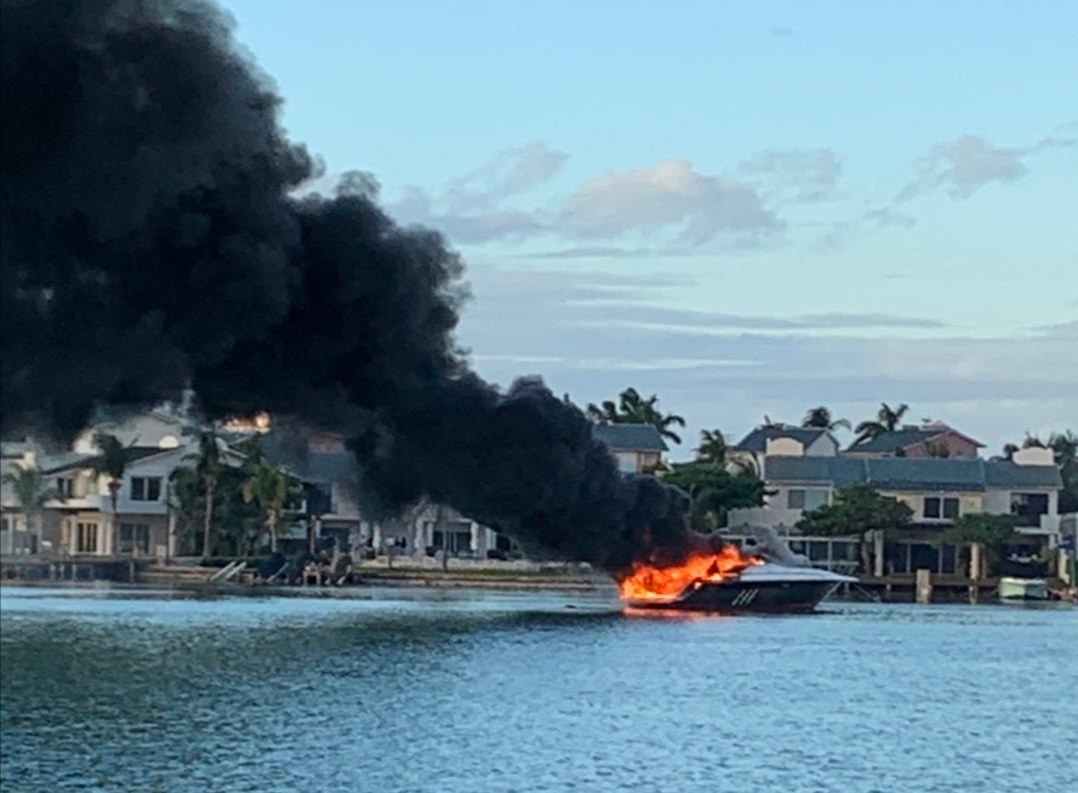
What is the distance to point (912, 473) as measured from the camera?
517ft

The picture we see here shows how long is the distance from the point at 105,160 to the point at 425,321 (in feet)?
43.6

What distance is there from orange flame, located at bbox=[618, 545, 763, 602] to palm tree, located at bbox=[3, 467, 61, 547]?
87.0ft

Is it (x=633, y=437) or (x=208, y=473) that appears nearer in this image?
(x=208, y=473)

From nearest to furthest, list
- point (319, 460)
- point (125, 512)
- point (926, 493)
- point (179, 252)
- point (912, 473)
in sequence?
point (179, 252)
point (319, 460)
point (125, 512)
point (926, 493)
point (912, 473)

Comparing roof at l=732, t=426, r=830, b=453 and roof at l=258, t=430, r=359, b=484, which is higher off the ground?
roof at l=732, t=426, r=830, b=453

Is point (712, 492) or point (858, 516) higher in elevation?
point (712, 492)

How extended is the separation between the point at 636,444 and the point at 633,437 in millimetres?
1031

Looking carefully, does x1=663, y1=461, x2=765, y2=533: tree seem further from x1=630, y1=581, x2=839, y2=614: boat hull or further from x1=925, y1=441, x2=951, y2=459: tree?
x1=925, y1=441, x2=951, y2=459: tree

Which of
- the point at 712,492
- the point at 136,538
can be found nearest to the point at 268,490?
the point at 136,538

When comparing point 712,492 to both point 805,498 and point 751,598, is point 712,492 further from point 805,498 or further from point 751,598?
point 751,598

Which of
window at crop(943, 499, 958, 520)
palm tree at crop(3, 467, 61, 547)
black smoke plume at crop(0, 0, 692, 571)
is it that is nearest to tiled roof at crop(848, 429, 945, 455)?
window at crop(943, 499, 958, 520)

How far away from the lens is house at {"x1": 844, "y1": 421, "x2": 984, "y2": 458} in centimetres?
17962

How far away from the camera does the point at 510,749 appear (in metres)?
52.9

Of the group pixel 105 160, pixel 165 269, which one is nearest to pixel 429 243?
pixel 165 269
